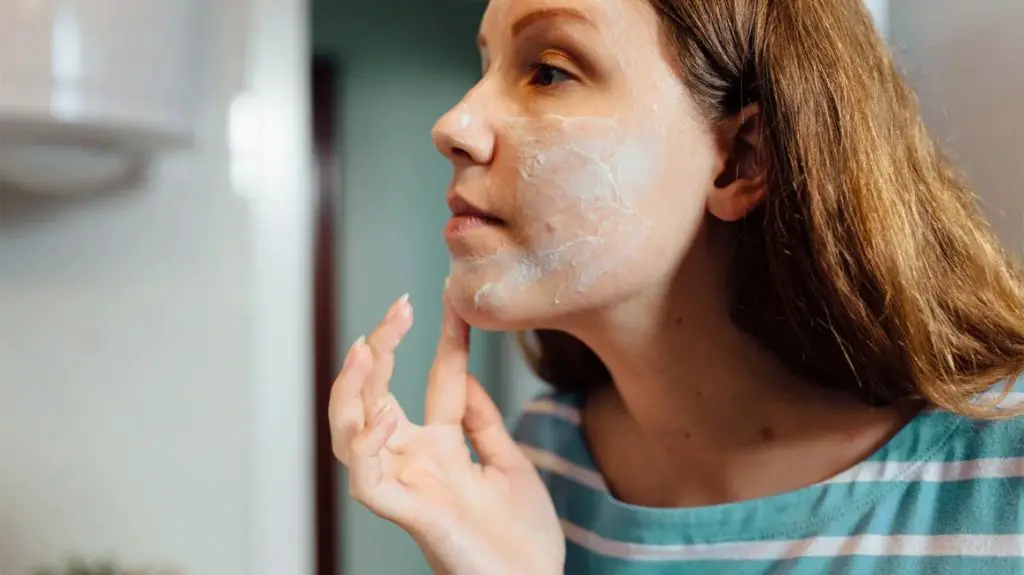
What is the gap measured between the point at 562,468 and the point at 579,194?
0.95 ft

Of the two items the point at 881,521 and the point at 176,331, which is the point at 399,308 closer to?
the point at 881,521

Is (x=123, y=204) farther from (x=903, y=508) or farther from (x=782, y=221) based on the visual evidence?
(x=903, y=508)

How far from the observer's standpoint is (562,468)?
71cm

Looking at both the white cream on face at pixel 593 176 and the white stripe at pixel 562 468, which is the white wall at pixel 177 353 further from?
the white cream on face at pixel 593 176

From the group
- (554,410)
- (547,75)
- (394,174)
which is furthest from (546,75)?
(394,174)

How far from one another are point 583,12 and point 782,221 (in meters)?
0.19

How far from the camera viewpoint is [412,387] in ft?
5.27

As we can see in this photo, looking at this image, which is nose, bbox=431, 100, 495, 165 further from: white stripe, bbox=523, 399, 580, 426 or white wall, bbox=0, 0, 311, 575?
white wall, bbox=0, 0, 311, 575

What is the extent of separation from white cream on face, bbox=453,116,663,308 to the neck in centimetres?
5

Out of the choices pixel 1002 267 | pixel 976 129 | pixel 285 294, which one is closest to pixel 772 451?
pixel 1002 267

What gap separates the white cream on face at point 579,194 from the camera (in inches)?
20.5

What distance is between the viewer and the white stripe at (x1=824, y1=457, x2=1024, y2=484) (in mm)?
486

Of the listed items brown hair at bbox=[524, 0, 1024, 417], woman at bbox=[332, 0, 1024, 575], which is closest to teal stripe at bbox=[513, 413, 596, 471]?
woman at bbox=[332, 0, 1024, 575]

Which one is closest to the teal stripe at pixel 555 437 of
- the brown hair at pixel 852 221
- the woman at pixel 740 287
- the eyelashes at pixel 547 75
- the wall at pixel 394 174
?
the woman at pixel 740 287
